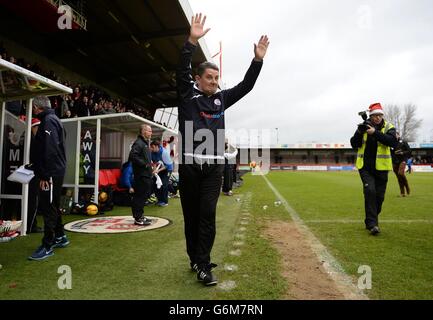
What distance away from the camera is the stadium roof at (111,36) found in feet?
36.9

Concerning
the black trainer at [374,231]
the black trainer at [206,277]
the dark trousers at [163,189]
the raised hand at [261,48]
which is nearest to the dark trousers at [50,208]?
the black trainer at [206,277]

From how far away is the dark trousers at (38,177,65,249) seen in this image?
12.9 feet

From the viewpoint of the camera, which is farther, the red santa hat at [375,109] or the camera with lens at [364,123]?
the red santa hat at [375,109]

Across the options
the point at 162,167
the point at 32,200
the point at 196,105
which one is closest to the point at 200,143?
the point at 196,105

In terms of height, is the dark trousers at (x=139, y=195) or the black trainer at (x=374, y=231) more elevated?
the dark trousers at (x=139, y=195)

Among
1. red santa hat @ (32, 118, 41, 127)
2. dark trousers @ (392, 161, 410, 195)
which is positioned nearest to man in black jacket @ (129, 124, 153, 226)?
red santa hat @ (32, 118, 41, 127)

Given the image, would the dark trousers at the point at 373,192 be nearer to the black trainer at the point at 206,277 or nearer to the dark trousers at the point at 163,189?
the black trainer at the point at 206,277

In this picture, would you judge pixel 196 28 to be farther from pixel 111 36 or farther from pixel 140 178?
pixel 111 36

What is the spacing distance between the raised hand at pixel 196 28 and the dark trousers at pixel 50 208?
8.19 ft

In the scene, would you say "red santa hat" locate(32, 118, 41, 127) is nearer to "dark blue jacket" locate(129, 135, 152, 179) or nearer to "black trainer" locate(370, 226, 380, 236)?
"dark blue jacket" locate(129, 135, 152, 179)

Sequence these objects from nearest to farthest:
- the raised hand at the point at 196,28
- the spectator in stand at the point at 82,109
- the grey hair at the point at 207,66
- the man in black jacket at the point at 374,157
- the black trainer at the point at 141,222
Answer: the raised hand at the point at 196,28 → the grey hair at the point at 207,66 → the man in black jacket at the point at 374,157 → the black trainer at the point at 141,222 → the spectator in stand at the point at 82,109

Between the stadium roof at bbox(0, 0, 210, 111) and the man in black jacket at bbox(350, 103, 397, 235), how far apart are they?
27.1ft

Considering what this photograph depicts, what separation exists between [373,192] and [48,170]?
4.86 meters

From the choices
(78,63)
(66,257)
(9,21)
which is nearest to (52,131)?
(66,257)
